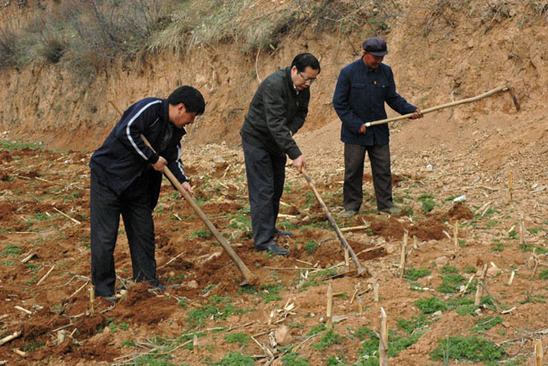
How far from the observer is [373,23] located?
10.5m

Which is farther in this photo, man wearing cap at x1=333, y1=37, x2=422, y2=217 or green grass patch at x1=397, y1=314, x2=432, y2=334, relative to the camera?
man wearing cap at x1=333, y1=37, x2=422, y2=217

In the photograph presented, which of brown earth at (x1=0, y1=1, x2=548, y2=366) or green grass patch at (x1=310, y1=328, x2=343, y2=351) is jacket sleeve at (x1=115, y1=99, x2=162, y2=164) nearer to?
brown earth at (x1=0, y1=1, x2=548, y2=366)

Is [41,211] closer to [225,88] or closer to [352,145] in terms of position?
[352,145]

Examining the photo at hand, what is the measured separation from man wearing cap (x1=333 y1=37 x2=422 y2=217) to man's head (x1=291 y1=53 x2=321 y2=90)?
1.19 m

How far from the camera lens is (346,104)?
249 inches

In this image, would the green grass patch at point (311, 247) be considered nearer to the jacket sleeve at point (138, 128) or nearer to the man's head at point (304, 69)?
the man's head at point (304, 69)

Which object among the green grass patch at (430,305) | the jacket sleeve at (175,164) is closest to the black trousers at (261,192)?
the jacket sleeve at (175,164)

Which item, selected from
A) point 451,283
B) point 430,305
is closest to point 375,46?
point 451,283

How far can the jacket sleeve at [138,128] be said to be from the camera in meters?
4.19

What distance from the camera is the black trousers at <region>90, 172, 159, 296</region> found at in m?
4.37

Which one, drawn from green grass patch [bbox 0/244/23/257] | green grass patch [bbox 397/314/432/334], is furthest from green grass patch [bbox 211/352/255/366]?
green grass patch [bbox 0/244/23/257]

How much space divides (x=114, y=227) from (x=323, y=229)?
239 cm

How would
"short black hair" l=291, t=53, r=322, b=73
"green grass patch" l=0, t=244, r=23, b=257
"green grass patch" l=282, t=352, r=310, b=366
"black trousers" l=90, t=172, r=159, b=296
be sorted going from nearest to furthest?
"green grass patch" l=282, t=352, r=310, b=366, "black trousers" l=90, t=172, r=159, b=296, "short black hair" l=291, t=53, r=322, b=73, "green grass patch" l=0, t=244, r=23, b=257

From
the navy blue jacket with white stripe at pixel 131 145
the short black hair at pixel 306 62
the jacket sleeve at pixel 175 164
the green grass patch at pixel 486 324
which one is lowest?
the green grass patch at pixel 486 324
